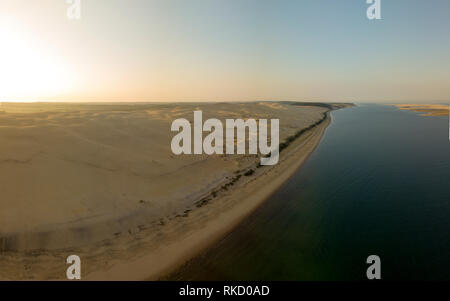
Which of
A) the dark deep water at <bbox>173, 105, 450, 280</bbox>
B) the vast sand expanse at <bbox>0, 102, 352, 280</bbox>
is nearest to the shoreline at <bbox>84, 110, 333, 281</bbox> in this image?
the vast sand expanse at <bbox>0, 102, 352, 280</bbox>

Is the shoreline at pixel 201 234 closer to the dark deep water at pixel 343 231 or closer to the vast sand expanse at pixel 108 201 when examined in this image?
the vast sand expanse at pixel 108 201

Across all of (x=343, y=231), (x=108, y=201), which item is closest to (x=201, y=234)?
(x=108, y=201)

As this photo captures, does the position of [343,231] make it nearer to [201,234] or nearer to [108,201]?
[201,234]

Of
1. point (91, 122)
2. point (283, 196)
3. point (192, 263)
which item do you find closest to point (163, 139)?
point (91, 122)

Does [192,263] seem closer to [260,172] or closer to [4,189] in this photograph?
[4,189]

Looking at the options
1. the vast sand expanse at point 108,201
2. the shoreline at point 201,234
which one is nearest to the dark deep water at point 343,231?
the shoreline at point 201,234

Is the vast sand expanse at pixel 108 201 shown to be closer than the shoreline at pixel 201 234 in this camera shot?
No
